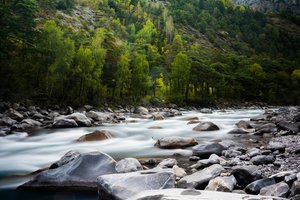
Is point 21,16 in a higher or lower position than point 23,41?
higher

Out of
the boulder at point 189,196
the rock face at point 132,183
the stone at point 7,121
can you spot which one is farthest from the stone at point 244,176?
the stone at point 7,121

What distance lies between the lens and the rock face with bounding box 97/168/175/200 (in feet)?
26.4

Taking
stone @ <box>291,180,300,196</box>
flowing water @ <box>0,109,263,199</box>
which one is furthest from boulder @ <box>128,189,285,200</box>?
flowing water @ <box>0,109,263,199</box>

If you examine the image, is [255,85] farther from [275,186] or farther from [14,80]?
[275,186]

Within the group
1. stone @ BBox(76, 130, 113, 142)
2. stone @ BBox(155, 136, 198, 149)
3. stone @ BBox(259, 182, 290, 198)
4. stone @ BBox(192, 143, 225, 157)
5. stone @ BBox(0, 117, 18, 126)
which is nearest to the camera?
stone @ BBox(259, 182, 290, 198)

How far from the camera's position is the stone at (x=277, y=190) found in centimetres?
779

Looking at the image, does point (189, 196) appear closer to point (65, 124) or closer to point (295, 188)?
point (295, 188)

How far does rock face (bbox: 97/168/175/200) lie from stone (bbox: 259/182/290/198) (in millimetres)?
2344

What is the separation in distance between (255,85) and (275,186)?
9006cm

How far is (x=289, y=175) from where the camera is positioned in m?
8.66

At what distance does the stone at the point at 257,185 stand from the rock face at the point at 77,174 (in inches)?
172

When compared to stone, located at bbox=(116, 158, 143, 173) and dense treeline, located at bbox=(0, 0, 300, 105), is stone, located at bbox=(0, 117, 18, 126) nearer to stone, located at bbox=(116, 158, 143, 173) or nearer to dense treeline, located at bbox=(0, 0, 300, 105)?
dense treeline, located at bbox=(0, 0, 300, 105)

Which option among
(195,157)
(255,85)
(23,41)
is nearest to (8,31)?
(23,41)

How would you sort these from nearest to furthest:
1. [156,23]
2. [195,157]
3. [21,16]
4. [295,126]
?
[195,157]
[295,126]
[21,16]
[156,23]
